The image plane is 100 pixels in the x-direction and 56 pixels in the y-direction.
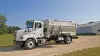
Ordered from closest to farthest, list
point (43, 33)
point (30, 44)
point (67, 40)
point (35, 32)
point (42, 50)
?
point (42, 50) → point (30, 44) → point (35, 32) → point (43, 33) → point (67, 40)

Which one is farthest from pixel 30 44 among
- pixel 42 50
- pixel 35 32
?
pixel 42 50

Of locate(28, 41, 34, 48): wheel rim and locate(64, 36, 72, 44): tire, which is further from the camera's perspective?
locate(64, 36, 72, 44): tire

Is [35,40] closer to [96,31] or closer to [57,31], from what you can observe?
[57,31]

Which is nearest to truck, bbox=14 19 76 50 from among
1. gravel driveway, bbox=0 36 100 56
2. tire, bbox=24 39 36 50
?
tire, bbox=24 39 36 50

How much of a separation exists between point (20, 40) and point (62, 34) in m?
6.35

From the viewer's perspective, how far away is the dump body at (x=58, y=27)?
2129 cm

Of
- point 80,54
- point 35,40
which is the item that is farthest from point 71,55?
point 35,40

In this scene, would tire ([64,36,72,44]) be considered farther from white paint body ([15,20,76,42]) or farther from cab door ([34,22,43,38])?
cab door ([34,22,43,38])

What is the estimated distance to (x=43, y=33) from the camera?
2083cm

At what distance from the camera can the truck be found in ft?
60.8

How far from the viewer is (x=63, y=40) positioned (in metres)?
22.8

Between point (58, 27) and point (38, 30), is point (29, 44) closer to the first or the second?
point (38, 30)

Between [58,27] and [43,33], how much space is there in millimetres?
2373

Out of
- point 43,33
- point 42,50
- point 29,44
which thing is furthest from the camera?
point 43,33
